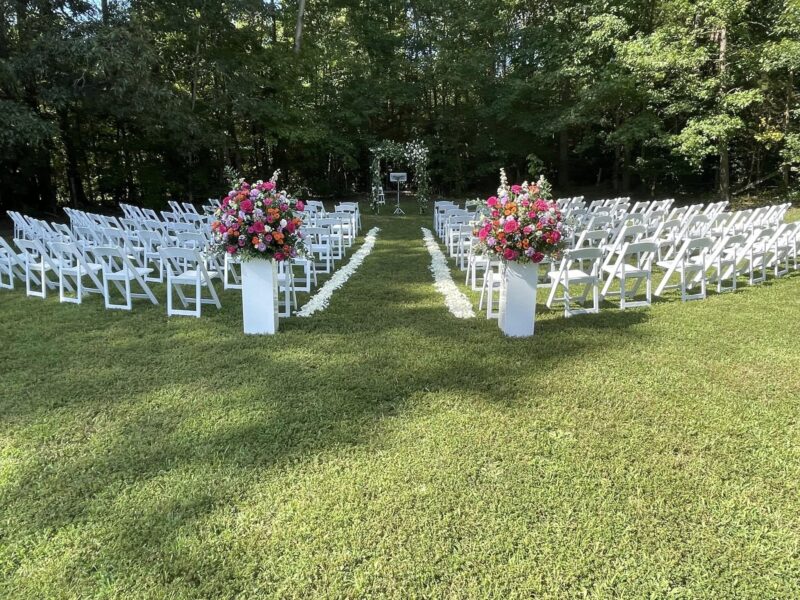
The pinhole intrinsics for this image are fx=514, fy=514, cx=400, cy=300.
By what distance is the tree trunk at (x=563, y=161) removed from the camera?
73.1ft

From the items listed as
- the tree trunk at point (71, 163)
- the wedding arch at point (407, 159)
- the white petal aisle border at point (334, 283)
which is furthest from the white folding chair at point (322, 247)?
the tree trunk at point (71, 163)

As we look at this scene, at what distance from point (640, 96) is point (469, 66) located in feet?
23.2

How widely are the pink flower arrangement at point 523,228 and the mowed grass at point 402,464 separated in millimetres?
817

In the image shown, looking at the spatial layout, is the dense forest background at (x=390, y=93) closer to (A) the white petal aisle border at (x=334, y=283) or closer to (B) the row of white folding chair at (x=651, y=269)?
(A) the white petal aisle border at (x=334, y=283)

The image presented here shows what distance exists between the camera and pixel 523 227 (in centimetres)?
467

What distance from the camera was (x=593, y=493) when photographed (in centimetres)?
256

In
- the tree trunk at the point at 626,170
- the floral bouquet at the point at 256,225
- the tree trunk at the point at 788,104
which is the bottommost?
the floral bouquet at the point at 256,225

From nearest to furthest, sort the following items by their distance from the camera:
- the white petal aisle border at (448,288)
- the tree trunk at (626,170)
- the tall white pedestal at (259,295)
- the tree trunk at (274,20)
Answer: the tall white pedestal at (259,295) → the white petal aisle border at (448,288) → the tree trunk at (626,170) → the tree trunk at (274,20)

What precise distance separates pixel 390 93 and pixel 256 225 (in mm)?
19393

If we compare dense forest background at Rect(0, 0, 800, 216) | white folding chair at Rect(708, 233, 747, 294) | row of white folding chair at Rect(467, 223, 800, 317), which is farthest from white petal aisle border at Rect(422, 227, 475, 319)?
dense forest background at Rect(0, 0, 800, 216)

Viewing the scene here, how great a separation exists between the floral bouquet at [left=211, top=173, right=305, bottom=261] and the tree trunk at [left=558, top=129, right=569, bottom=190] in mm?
19893

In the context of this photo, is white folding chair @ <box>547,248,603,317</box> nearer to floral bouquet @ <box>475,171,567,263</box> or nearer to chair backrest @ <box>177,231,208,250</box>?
floral bouquet @ <box>475,171,567,263</box>

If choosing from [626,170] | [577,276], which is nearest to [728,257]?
[577,276]

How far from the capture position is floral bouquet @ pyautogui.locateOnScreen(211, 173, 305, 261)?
4742 mm
